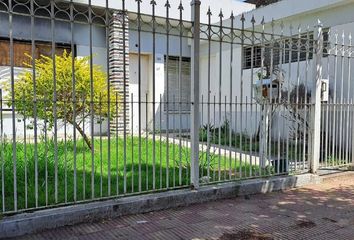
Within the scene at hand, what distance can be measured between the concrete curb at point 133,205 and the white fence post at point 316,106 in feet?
1.31

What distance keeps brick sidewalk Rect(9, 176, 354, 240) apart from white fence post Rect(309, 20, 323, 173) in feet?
3.31

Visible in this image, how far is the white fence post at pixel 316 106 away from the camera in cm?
572

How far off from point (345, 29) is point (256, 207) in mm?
5818

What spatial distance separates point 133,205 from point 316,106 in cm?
349

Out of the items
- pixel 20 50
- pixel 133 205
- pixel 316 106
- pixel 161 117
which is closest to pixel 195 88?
pixel 161 117

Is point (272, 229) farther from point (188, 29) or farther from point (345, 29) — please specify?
point (345, 29)

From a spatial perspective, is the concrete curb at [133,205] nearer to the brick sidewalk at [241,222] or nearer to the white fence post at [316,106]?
the brick sidewalk at [241,222]

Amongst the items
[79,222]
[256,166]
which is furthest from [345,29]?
[79,222]

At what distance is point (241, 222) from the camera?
3.91 m

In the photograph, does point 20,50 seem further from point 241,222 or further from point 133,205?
point 241,222

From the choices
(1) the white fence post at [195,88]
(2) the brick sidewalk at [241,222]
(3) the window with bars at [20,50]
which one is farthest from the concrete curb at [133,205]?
(3) the window with bars at [20,50]

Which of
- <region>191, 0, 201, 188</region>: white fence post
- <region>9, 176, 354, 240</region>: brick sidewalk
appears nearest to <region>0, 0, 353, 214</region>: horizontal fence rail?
<region>191, 0, 201, 188</region>: white fence post

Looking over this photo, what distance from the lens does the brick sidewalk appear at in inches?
138

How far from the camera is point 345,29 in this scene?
8297 millimetres
